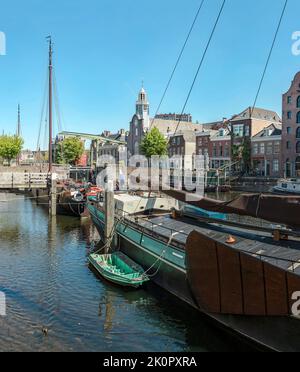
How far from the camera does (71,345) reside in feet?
32.5

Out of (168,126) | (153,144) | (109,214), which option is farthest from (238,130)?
(109,214)

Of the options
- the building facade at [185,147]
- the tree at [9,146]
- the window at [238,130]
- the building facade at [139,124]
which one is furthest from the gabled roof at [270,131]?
the tree at [9,146]

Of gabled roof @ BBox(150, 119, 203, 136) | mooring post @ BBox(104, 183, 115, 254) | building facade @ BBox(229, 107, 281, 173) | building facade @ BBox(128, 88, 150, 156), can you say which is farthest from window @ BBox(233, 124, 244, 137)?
mooring post @ BBox(104, 183, 115, 254)

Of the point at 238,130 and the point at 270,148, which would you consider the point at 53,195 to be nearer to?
the point at 270,148

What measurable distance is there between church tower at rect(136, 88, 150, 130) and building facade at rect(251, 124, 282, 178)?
3287cm

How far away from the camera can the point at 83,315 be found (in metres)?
11.8

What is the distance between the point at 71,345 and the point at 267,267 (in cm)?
575

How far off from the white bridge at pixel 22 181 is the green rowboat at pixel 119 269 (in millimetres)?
17890

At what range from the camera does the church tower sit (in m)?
93.4

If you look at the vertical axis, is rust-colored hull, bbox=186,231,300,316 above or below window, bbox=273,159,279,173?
below

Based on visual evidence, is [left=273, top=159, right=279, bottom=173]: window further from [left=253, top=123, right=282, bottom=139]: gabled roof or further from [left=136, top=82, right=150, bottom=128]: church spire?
[left=136, top=82, right=150, bottom=128]: church spire

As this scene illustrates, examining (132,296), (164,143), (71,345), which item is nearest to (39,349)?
(71,345)

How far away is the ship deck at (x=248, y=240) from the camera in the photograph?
377 inches

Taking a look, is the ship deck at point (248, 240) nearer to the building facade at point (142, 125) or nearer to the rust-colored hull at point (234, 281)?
the rust-colored hull at point (234, 281)
